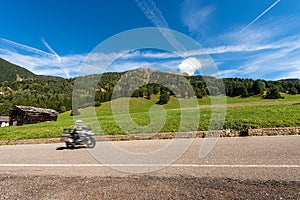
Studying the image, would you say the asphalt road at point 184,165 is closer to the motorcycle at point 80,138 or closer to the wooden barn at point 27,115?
the motorcycle at point 80,138

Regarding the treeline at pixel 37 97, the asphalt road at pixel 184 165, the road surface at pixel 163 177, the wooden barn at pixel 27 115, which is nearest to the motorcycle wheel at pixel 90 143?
the asphalt road at pixel 184 165

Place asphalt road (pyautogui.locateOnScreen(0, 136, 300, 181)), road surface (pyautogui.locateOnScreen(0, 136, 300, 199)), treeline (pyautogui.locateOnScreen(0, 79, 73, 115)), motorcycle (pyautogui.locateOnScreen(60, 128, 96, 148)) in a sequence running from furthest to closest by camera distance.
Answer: treeline (pyautogui.locateOnScreen(0, 79, 73, 115)) → motorcycle (pyautogui.locateOnScreen(60, 128, 96, 148)) → asphalt road (pyautogui.locateOnScreen(0, 136, 300, 181)) → road surface (pyautogui.locateOnScreen(0, 136, 300, 199))

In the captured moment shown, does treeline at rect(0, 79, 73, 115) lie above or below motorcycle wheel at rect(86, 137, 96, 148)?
above

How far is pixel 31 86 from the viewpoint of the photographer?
17325 centimetres

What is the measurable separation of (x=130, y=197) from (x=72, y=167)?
2810 millimetres

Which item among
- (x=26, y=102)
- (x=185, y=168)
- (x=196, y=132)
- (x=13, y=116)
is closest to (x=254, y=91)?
(x=13, y=116)

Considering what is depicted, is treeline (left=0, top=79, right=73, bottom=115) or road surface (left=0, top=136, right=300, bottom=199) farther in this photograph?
treeline (left=0, top=79, right=73, bottom=115)

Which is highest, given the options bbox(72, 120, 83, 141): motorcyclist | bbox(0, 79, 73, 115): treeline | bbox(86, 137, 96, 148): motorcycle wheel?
bbox(0, 79, 73, 115): treeline

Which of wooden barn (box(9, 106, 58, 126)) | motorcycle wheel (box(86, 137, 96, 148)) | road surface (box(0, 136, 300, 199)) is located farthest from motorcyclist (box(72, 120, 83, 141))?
wooden barn (box(9, 106, 58, 126))

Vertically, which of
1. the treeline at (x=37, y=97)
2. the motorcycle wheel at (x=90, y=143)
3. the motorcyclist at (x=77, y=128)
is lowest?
the motorcycle wheel at (x=90, y=143)

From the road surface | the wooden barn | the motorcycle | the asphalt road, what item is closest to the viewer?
the road surface

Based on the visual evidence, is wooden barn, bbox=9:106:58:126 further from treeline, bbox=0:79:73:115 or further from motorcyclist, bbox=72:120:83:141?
treeline, bbox=0:79:73:115

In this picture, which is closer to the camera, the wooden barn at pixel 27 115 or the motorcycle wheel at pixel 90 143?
the motorcycle wheel at pixel 90 143

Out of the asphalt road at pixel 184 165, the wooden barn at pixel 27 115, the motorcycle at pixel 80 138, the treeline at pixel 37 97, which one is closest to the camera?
the asphalt road at pixel 184 165
